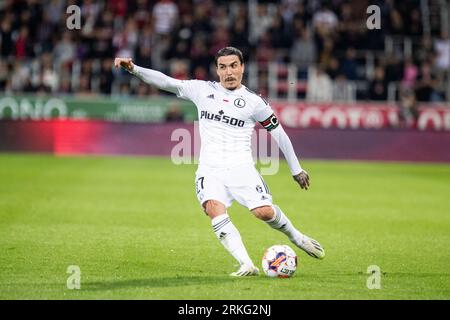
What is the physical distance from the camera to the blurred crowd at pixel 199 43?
29.0 metres

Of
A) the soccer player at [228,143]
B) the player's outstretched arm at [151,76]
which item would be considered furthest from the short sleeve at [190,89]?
the player's outstretched arm at [151,76]

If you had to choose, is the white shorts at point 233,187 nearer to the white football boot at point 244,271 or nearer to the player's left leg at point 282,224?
the player's left leg at point 282,224

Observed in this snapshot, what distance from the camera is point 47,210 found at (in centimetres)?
1512

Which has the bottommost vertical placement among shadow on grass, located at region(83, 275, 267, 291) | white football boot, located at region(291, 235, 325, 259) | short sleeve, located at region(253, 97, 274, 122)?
shadow on grass, located at region(83, 275, 267, 291)

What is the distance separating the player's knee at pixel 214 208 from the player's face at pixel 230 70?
1.23 m

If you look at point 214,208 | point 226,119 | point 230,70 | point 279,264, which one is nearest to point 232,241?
point 214,208

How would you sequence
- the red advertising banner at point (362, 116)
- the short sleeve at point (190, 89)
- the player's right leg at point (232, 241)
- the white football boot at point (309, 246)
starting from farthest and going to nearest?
the red advertising banner at point (362, 116) < the white football boot at point (309, 246) < the short sleeve at point (190, 89) < the player's right leg at point (232, 241)

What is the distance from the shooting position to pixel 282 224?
9.76 meters

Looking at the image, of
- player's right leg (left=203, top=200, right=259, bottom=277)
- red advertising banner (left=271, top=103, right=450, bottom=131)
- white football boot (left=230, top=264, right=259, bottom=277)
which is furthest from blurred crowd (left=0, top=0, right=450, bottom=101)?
white football boot (left=230, top=264, right=259, bottom=277)

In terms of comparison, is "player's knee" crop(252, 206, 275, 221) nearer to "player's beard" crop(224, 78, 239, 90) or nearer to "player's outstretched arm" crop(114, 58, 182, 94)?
"player's beard" crop(224, 78, 239, 90)

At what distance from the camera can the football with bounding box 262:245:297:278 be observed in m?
9.34

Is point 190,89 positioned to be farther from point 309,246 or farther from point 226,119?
point 309,246

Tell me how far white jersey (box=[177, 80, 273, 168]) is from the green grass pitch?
1219 millimetres
